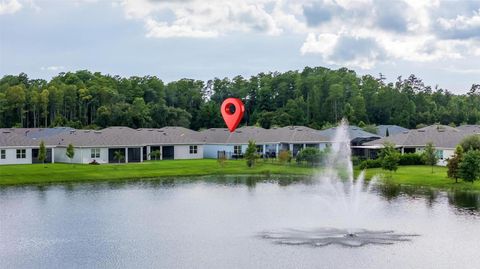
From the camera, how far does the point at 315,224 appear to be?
108ft

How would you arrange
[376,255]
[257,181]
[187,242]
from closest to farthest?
[376,255] < [187,242] < [257,181]

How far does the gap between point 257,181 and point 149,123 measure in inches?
1936

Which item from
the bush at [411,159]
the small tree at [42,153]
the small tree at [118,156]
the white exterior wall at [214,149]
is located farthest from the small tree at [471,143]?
the small tree at [42,153]

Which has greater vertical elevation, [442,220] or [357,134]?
[357,134]

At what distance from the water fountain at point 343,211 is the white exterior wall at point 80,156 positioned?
22805mm

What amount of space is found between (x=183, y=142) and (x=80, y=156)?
12709 mm

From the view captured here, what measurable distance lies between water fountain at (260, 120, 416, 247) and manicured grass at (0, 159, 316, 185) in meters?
→ 4.92

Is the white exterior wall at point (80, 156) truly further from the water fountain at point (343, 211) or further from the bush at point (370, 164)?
the bush at point (370, 164)

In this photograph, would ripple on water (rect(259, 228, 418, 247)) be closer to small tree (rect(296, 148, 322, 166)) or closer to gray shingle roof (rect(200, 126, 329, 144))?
small tree (rect(296, 148, 322, 166))

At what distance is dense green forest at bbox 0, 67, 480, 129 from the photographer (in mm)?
102312

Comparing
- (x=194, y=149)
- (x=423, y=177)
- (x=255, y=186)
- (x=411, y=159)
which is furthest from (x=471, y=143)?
(x=194, y=149)

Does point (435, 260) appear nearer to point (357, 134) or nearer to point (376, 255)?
point (376, 255)

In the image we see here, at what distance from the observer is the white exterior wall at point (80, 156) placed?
67.6 meters

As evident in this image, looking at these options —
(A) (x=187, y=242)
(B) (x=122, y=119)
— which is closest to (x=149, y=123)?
(B) (x=122, y=119)
